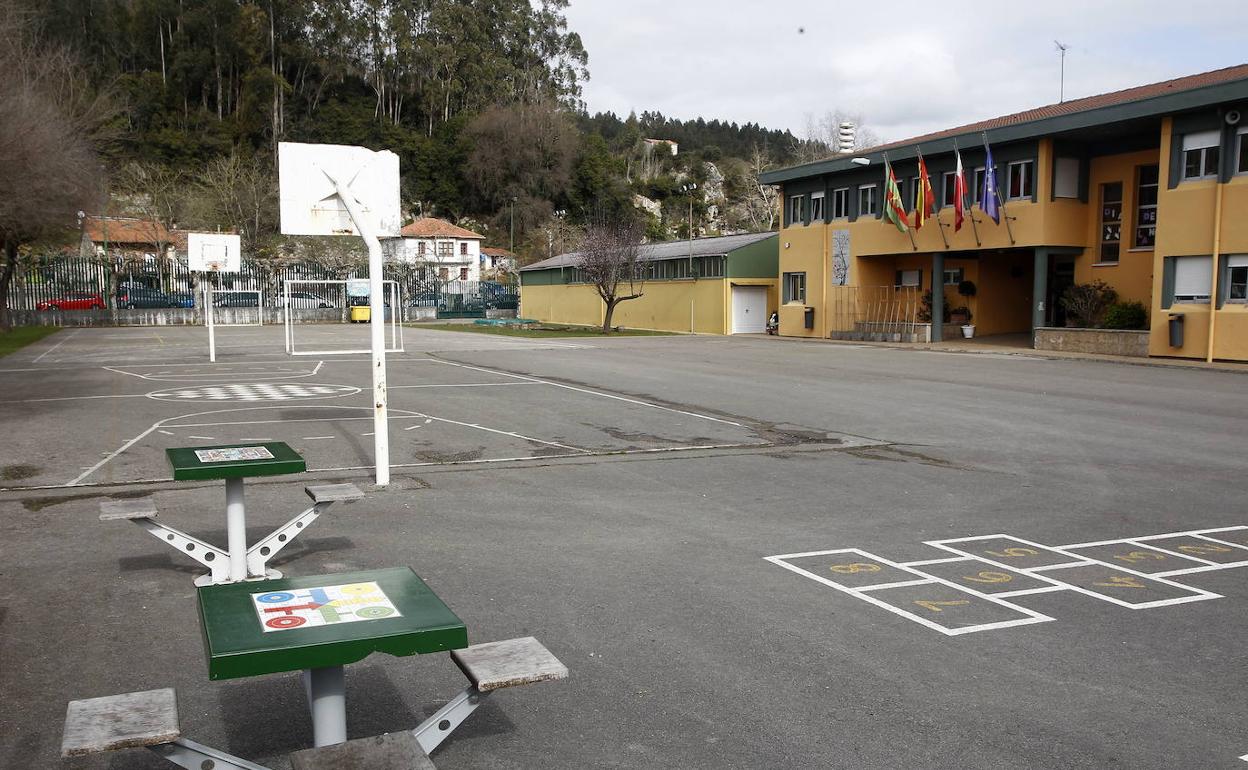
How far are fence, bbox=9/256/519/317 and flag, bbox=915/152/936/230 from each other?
27.7 meters

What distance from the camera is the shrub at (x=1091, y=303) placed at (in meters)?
32.7

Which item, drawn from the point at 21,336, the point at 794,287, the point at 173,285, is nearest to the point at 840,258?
the point at 794,287

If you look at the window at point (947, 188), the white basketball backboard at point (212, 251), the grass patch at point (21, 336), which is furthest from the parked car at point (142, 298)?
the window at point (947, 188)

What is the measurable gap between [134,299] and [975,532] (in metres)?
58.5

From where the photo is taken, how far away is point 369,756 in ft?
9.87

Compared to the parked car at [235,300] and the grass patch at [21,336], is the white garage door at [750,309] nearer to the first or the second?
the grass patch at [21,336]

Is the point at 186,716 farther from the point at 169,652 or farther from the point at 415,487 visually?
the point at 415,487

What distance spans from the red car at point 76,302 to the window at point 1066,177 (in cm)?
4883

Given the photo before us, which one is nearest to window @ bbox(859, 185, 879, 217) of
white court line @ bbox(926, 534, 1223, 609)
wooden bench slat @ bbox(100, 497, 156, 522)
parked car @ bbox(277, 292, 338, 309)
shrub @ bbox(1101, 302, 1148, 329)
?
shrub @ bbox(1101, 302, 1148, 329)

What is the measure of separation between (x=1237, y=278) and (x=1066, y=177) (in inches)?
311

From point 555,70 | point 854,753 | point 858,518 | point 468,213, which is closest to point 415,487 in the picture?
point 858,518

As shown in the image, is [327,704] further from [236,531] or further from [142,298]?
[142,298]

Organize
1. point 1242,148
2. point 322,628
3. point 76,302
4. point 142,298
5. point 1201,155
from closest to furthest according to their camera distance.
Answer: point 322,628, point 1242,148, point 1201,155, point 76,302, point 142,298

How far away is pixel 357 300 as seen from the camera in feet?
217
